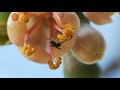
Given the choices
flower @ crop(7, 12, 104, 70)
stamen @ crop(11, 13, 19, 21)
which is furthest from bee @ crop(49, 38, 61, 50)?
stamen @ crop(11, 13, 19, 21)

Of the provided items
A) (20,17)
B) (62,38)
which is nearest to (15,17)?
(20,17)

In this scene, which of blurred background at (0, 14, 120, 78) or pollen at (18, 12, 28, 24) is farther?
blurred background at (0, 14, 120, 78)

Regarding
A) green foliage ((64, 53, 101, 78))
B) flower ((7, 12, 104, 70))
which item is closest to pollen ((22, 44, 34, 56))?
flower ((7, 12, 104, 70))

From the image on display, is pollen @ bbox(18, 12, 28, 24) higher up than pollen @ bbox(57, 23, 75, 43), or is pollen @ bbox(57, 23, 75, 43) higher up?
pollen @ bbox(18, 12, 28, 24)

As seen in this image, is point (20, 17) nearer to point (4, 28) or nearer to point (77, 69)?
point (4, 28)

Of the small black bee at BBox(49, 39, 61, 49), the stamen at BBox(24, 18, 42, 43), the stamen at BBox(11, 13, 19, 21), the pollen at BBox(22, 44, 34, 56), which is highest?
the stamen at BBox(11, 13, 19, 21)

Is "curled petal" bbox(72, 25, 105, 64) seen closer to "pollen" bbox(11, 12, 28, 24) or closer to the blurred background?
the blurred background

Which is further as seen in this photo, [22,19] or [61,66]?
[61,66]

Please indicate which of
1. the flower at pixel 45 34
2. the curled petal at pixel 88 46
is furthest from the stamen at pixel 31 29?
the curled petal at pixel 88 46
